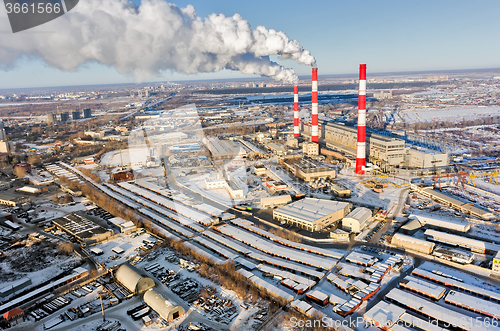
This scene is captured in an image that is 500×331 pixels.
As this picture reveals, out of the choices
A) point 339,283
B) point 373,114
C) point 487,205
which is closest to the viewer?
point 339,283

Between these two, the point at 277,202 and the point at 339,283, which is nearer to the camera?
the point at 339,283

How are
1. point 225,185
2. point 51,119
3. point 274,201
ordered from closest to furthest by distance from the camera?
point 274,201 < point 225,185 < point 51,119

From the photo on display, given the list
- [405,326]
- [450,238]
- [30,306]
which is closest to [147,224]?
[30,306]

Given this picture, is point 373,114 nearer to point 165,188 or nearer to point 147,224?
point 165,188

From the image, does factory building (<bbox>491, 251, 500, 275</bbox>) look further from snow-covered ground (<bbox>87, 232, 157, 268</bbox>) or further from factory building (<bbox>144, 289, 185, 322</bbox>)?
snow-covered ground (<bbox>87, 232, 157, 268</bbox>)

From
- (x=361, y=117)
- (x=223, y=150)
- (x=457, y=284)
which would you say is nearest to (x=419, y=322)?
(x=457, y=284)

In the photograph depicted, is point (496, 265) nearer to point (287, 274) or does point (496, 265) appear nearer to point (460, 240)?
point (460, 240)

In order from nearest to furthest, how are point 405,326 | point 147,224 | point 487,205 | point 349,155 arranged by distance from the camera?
point 405,326, point 147,224, point 487,205, point 349,155
